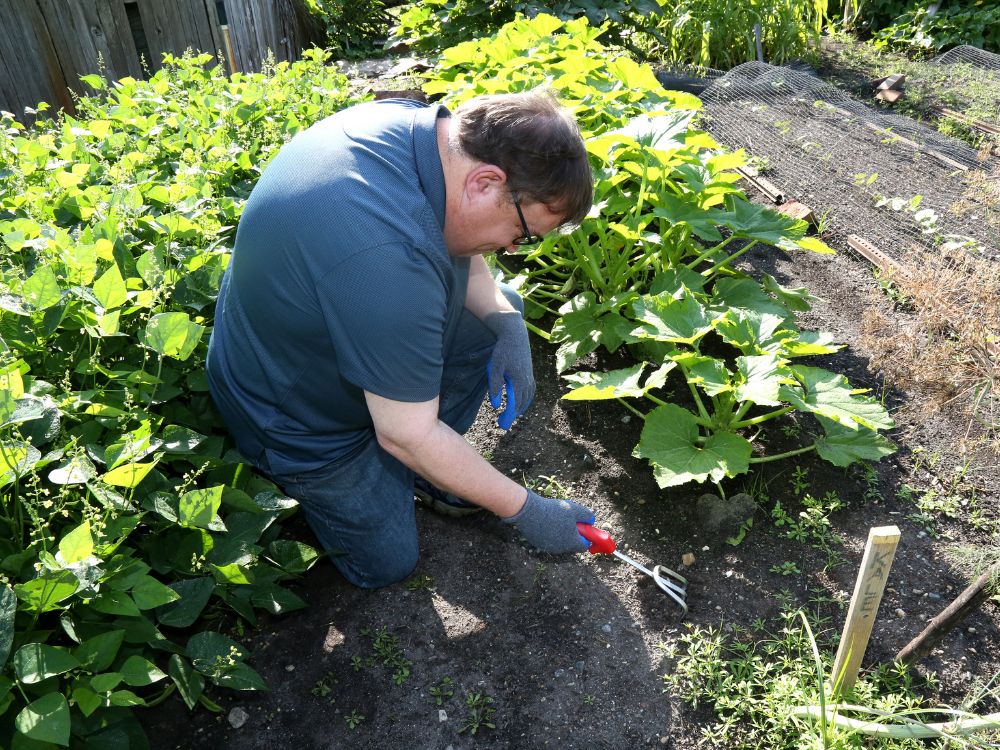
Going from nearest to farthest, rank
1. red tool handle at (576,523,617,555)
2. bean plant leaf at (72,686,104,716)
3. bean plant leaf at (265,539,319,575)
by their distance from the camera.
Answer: bean plant leaf at (72,686,104,716)
bean plant leaf at (265,539,319,575)
red tool handle at (576,523,617,555)

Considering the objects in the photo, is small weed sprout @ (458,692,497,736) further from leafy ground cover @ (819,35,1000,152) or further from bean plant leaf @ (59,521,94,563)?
leafy ground cover @ (819,35,1000,152)

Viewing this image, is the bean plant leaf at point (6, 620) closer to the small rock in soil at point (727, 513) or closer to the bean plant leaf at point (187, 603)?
the bean plant leaf at point (187, 603)

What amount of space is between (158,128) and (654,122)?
185 cm

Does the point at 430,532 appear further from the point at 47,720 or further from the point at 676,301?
the point at 47,720

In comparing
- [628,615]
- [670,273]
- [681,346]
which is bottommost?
[628,615]

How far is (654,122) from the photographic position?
2771 millimetres

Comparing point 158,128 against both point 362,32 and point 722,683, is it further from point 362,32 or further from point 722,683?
point 362,32

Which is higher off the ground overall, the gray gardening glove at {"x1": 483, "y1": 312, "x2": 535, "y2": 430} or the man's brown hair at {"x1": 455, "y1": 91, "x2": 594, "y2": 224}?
the man's brown hair at {"x1": 455, "y1": 91, "x2": 594, "y2": 224}

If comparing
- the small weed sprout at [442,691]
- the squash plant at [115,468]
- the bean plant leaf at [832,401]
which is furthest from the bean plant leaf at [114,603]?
the bean plant leaf at [832,401]

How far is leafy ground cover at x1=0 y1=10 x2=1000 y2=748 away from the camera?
→ 4.91ft

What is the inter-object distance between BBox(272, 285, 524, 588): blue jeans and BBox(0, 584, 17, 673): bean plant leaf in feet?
2.93

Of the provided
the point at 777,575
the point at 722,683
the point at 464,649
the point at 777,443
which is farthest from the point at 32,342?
the point at 777,443

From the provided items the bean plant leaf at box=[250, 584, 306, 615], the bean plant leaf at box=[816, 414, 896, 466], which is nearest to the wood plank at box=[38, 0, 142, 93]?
the bean plant leaf at box=[250, 584, 306, 615]

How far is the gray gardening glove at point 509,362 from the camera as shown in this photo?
7.73 feet
